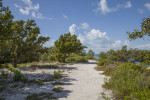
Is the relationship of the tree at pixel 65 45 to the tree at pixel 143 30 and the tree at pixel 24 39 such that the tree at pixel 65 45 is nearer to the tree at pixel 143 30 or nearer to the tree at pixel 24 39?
the tree at pixel 24 39

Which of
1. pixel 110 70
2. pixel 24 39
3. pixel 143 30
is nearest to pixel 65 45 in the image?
pixel 24 39

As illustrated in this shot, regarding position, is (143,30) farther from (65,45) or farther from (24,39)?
(65,45)

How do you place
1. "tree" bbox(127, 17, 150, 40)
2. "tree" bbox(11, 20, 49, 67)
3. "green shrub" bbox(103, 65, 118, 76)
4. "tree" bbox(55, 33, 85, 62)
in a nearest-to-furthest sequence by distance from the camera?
1. "tree" bbox(127, 17, 150, 40)
2. "green shrub" bbox(103, 65, 118, 76)
3. "tree" bbox(11, 20, 49, 67)
4. "tree" bbox(55, 33, 85, 62)

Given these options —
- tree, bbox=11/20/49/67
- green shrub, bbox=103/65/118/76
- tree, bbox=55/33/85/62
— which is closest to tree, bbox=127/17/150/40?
green shrub, bbox=103/65/118/76

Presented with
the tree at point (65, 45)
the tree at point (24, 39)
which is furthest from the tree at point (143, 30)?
the tree at point (65, 45)

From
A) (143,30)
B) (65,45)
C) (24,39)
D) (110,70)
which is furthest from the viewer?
(65,45)

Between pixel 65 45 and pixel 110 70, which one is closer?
pixel 110 70

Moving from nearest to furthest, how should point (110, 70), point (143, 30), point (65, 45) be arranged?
1. point (143, 30)
2. point (110, 70)
3. point (65, 45)

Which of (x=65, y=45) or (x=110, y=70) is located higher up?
(x=65, y=45)

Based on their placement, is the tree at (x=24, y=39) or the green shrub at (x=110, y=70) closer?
the green shrub at (x=110, y=70)

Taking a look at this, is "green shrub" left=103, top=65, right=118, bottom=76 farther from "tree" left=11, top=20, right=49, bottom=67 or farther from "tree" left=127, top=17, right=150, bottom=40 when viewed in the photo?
"tree" left=11, top=20, right=49, bottom=67

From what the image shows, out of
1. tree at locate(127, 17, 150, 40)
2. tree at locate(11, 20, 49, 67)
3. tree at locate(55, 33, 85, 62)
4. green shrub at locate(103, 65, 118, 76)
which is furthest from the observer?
tree at locate(55, 33, 85, 62)

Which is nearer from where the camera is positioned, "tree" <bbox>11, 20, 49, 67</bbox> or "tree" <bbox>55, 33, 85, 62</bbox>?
"tree" <bbox>11, 20, 49, 67</bbox>

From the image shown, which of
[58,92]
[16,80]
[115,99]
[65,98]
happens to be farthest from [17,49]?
[115,99]
